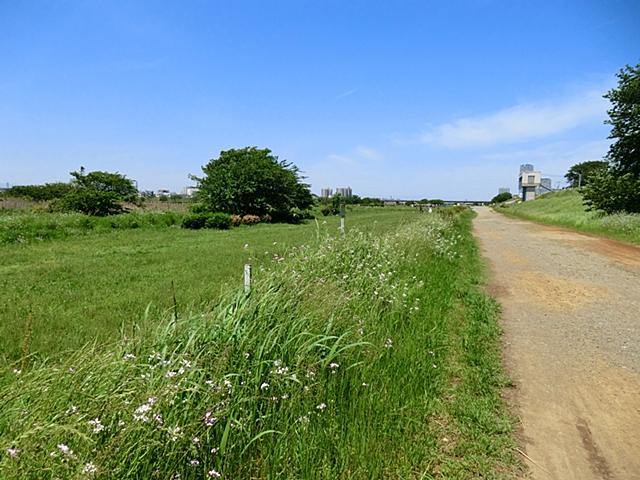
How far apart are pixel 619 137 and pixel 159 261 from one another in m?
24.9

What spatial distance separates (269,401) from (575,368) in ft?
10.7

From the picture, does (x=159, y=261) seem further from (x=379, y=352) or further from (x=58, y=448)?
(x=58, y=448)

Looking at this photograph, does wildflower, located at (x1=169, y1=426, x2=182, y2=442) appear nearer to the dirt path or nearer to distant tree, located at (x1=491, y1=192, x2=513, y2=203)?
the dirt path

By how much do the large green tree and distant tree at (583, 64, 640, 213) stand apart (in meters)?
22.6

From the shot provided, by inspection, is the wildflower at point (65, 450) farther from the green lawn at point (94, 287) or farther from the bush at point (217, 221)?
the bush at point (217, 221)

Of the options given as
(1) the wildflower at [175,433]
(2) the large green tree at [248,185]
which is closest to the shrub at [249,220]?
(2) the large green tree at [248,185]

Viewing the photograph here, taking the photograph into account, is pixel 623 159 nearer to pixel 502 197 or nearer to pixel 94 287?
pixel 94 287

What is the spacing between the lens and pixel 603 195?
20469 millimetres

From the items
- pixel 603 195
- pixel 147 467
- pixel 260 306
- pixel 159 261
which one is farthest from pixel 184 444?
pixel 603 195

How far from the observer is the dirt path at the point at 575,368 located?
2439mm

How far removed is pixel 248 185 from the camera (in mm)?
30219

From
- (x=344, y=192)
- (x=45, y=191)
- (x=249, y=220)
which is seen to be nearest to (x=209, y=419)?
(x=249, y=220)

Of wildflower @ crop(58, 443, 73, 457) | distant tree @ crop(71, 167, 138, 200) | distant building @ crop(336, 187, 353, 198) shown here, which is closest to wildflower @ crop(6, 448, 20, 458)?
wildflower @ crop(58, 443, 73, 457)

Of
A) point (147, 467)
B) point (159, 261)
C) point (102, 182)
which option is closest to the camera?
point (147, 467)
